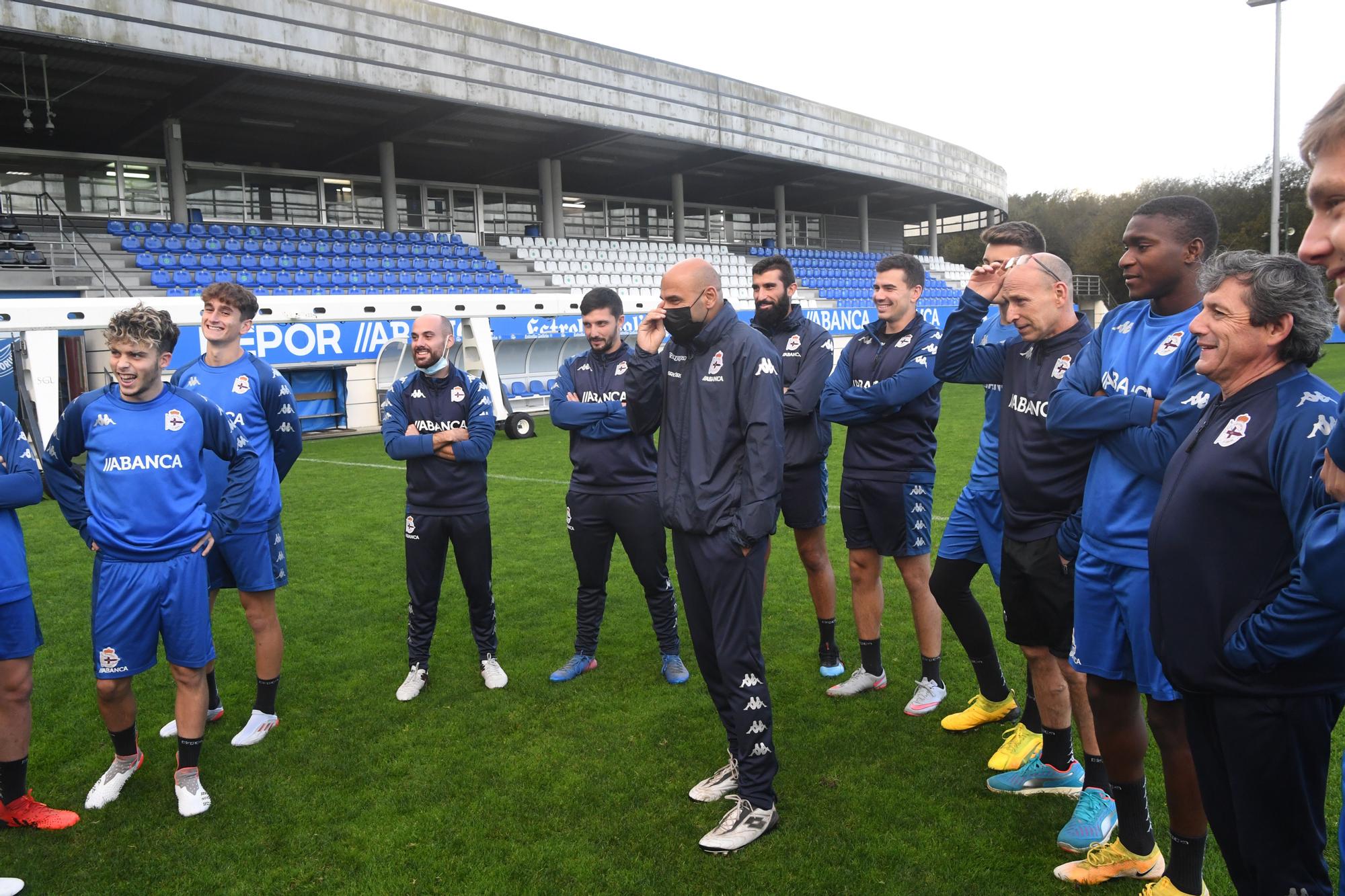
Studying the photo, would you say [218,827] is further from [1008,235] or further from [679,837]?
[1008,235]

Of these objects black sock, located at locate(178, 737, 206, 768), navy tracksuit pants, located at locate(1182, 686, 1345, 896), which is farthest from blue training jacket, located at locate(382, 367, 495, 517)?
navy tracksuit pants, located at locate(1182, 686, 1345, 896)

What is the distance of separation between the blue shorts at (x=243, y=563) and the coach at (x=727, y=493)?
2066 millimetres

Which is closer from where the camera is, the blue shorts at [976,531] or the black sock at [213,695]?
the blue shorts at [976,531]

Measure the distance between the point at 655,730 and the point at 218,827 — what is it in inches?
73.9

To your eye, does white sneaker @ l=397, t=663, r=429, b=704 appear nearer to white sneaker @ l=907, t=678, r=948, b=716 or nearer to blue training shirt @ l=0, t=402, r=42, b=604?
blue training shirt @ l=0, t=402, r=42, b=604

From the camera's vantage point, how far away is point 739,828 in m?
3.27

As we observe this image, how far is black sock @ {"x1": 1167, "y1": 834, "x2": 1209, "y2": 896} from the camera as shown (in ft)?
8.69

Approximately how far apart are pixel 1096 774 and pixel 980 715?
92 centimetres

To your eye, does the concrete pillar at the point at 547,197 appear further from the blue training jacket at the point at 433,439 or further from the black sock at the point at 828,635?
the black sock at the point at 828,635

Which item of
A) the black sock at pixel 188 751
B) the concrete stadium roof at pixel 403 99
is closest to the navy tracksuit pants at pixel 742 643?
the black sock at pixel 188 751

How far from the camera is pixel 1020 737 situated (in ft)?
12.3

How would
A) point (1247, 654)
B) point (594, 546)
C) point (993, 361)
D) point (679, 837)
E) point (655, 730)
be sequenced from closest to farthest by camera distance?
point (1247, 654), point (679, 837), point (993, 361), point (655, 730), point (594, 546)

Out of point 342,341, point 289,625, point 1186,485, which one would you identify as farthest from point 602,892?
point 342,341

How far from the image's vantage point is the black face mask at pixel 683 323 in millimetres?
3369
